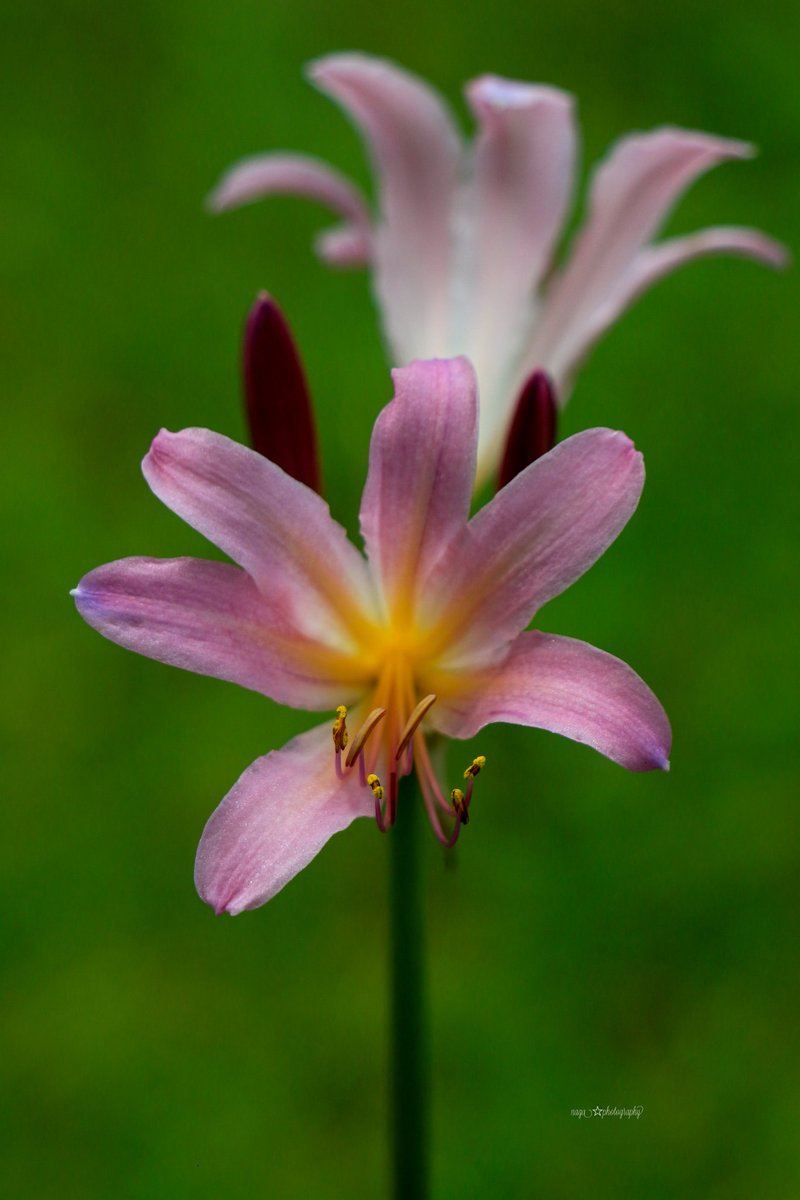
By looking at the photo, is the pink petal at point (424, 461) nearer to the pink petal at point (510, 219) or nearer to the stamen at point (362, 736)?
the stamen at point (362, 736)

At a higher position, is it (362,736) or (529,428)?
(529,428)

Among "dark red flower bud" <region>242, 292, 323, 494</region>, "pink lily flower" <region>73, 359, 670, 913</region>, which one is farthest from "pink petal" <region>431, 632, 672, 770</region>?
"dark red flower bud" <region>242, 292, 323, 494</region>

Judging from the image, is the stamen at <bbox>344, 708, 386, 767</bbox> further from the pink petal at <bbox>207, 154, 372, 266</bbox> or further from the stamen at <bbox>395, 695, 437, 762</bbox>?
the pink petal at <bbox>207, 154, 372, 266</bbox>

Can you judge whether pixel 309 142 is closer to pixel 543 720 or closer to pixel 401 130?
pixel 401 130

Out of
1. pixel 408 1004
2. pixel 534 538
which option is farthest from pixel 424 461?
pixel 408 1004

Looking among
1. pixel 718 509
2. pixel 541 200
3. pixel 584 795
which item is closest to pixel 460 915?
pixel 584 795

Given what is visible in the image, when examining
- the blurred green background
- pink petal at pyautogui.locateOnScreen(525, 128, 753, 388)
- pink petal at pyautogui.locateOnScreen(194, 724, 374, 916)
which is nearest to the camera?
pink petal at pyautogui.locateOnScreen(194, 724, 374, 916)

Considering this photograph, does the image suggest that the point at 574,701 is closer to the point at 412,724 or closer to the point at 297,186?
the point at 412,724

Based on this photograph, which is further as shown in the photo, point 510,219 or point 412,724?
point 510,219

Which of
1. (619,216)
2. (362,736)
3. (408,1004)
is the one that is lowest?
(408,1004)
